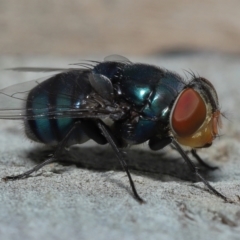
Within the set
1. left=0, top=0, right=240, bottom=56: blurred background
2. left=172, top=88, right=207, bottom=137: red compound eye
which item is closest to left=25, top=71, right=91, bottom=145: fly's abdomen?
left=172, top=88, right=207, bottom=137: red compound eye

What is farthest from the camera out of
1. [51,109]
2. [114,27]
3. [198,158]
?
[114,27]

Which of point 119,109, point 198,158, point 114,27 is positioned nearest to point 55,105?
point 119,109

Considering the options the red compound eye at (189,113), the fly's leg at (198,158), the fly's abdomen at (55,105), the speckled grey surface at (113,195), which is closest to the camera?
the speckled grey surface at (113,195)

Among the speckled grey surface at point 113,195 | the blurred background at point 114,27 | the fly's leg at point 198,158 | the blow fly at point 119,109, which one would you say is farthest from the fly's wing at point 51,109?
the blurred background at point 114,27

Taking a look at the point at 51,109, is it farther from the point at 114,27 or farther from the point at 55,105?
the point at 114,27

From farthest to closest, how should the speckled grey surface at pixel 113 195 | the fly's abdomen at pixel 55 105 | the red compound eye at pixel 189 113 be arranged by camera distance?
1. the fly's abdomen at pixel 55 105
2. the red compound eye at pixel 189 113
3. the speckled grey surface at pixel 113 195

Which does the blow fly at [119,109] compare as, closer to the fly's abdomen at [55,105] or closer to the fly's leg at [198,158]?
the fly's abdomen at [55,105]

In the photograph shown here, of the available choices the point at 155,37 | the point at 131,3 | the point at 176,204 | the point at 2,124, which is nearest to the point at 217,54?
the point at 155,37
